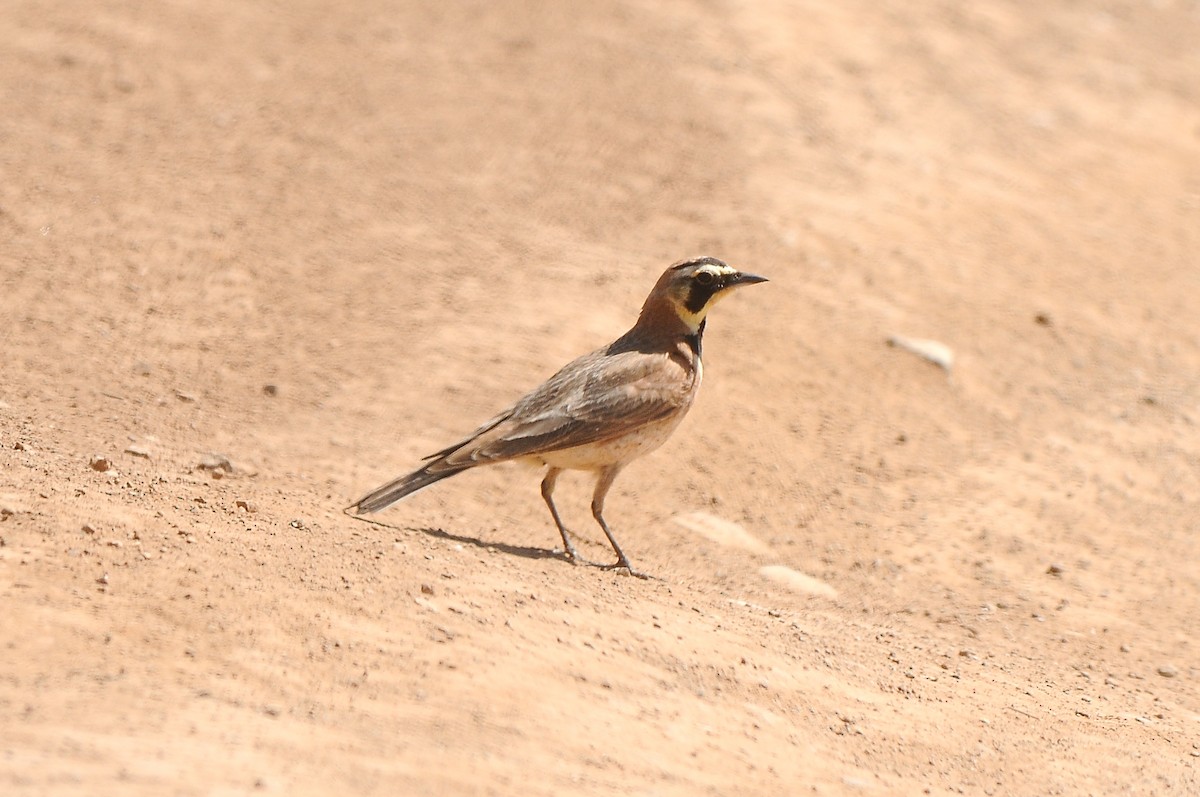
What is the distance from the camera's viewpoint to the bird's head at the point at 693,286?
7.42 metres

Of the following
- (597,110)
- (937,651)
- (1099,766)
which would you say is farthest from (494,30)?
(1099,766)

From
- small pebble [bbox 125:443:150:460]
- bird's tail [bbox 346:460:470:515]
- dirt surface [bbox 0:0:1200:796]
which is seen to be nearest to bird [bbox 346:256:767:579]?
bird's tail [bbox 346:460:470:515]

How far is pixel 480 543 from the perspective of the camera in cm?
694

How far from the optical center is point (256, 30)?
12797 mm

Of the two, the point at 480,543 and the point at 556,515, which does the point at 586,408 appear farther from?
the point at 480,543

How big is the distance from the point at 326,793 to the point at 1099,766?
314cm

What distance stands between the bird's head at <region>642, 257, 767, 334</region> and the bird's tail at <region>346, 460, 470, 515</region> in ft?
4.78

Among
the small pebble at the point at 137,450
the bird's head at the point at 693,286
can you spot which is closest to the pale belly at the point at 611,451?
the bird's head at the point at 693,286

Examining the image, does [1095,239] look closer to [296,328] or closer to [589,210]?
[589,210]

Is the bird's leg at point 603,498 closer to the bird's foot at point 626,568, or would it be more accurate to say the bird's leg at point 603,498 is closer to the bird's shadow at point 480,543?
the bird's foot at point 626,568

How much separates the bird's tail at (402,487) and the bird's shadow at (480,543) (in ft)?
0.28

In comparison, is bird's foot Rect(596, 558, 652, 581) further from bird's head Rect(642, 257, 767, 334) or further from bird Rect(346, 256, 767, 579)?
bird's head Rect(642, 257, 767, 334)

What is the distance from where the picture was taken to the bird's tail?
6684 millimetres

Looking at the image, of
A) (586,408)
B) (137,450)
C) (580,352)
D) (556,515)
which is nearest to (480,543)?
(556,515)
